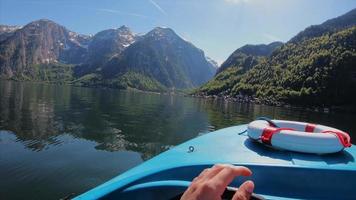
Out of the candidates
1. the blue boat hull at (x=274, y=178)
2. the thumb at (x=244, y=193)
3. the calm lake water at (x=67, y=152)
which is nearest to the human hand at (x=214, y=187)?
the thumb at (x=244, y=193)

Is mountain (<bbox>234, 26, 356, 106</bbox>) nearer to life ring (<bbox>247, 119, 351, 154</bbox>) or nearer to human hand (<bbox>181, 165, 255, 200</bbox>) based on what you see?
life ring (<bbox>247, 119, 351, 154</bbox>)

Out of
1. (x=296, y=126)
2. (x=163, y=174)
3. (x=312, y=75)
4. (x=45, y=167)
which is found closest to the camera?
(x=163, y=174)

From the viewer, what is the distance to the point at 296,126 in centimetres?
1002

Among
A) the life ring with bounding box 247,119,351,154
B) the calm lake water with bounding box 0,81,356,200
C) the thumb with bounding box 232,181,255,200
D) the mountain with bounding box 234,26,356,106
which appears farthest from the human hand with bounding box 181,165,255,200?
the mountain with bounding box 234,26,356,106

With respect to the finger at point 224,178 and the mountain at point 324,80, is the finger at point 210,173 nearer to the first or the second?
the finger at point 224,178

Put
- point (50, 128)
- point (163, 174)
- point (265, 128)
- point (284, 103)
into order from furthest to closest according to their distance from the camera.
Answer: point (284, 103) < point (50, 128) < point (265, 128) < point (163, 174)

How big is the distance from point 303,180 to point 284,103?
153 m

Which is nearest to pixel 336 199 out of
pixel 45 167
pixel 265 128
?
pixel 265 128

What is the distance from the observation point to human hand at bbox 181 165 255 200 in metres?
1.91

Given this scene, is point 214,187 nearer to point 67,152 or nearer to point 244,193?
point 244,193

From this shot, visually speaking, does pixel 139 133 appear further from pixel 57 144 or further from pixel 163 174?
pixel 163 174

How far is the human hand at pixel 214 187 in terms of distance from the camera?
75.2 inches

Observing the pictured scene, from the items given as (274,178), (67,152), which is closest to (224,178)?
(274,178)

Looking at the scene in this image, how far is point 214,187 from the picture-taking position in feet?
6.44
